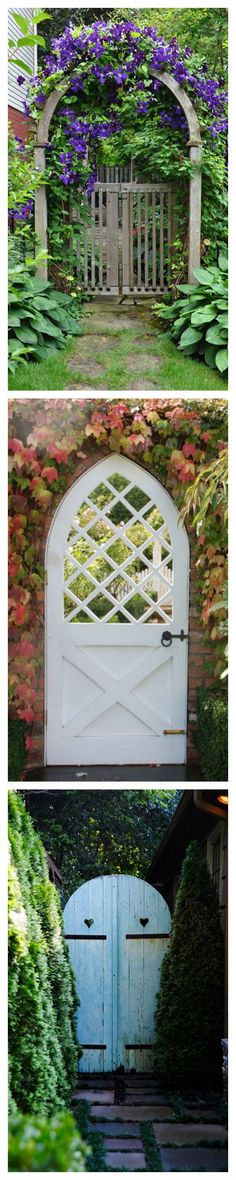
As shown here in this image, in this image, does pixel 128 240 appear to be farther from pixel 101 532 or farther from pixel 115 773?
pixel 115 773

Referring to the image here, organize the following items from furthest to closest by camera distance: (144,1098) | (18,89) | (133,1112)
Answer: (18,89) → (144,1098) → (133,1112)

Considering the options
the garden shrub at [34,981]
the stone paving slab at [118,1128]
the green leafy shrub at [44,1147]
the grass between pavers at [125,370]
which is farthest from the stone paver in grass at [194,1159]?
the grass between pavers at [125,370]

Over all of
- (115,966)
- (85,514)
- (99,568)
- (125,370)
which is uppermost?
(125,370)

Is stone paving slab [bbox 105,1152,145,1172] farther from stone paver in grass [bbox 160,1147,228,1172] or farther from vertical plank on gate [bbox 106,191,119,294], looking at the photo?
vertical plank on gate [bbox 106,191,119,294]

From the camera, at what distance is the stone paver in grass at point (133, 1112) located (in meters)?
3.04

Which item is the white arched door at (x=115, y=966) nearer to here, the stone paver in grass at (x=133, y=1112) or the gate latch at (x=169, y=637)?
the stone paver in grass at (x=133, y=1112)

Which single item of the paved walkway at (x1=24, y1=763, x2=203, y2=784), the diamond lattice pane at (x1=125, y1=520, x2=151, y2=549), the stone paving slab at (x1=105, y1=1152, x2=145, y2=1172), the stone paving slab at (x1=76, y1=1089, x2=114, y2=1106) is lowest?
the stone paving slab at (x1=76, y1=1089, x2=114, y2=1106)

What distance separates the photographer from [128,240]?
3576 mm

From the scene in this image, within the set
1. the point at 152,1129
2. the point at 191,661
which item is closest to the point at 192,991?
the point at 152,1129

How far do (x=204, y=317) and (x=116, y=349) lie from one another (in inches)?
13.8

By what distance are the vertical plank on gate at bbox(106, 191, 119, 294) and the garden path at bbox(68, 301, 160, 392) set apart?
0.11 meters

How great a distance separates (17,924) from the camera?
2518 millimetres

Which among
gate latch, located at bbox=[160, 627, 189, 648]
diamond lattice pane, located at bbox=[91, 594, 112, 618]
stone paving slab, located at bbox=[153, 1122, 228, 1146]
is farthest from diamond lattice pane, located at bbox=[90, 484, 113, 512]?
stone paving slab, located at bbox=[153, 1122, 228, 1146]

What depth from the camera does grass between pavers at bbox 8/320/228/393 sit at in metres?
3.05
